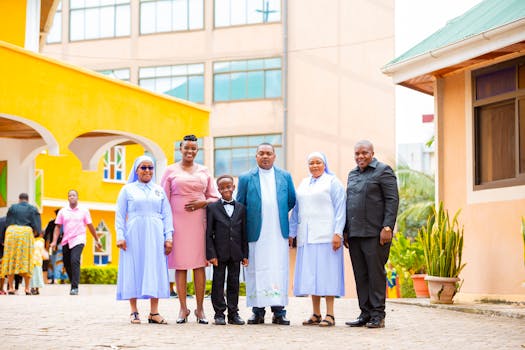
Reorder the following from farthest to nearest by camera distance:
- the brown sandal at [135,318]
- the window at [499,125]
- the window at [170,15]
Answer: the window at [170,15] < the window at [499,125] < the brown sandal at [135,318]

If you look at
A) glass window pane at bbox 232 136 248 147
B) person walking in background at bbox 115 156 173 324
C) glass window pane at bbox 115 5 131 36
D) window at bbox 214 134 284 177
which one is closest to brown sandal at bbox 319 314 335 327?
person walking in background at bbox 115 156 173 324

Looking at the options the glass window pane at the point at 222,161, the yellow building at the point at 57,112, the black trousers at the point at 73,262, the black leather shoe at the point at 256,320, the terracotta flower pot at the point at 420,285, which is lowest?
the black leather shoe at the point at 256,320

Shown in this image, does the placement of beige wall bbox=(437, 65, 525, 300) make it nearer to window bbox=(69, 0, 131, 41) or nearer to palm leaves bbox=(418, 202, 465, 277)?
palm leaves bbox=(418, 202, 465, 277)

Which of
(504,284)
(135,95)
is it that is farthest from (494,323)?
(135,95)

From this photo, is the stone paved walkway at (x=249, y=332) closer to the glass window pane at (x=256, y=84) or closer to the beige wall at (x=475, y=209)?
the beige wall at (x=475, y=209)

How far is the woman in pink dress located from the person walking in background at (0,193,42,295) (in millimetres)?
6875

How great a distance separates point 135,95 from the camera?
65.9ft

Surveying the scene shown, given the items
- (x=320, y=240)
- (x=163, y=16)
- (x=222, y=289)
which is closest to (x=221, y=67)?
(x=163, y=16)

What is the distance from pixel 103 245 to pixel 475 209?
80.5 feet

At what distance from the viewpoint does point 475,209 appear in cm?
1465

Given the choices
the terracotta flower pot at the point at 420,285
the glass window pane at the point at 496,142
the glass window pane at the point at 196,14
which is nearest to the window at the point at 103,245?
the glass window pane at the point at 196,14

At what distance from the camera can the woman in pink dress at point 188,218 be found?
10.9 metres

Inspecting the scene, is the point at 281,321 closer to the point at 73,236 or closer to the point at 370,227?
the point at 370,227

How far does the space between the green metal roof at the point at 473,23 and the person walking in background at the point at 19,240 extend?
6.66m
